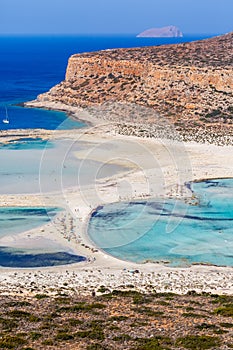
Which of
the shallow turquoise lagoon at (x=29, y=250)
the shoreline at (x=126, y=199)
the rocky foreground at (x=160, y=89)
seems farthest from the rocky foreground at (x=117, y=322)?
the rocky foreground at (x=160, y=89)

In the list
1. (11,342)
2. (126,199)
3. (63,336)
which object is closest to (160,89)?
(126,199)

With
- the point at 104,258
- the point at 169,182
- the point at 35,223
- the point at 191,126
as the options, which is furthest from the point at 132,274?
the point at 191,126

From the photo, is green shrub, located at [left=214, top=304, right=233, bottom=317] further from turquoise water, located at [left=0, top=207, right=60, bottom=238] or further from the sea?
turquoise water, located at [left=0, top=207, right=60, bottom=238]

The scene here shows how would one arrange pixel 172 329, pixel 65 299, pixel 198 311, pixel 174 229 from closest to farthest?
1. pixel 172 329
2. pixel 198 311
3. pixel 65 299
4. pixel 174 229

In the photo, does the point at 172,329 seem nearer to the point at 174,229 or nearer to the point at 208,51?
the point at 174,229

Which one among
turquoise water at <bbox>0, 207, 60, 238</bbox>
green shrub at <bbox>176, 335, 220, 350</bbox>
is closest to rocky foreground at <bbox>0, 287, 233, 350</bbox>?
green shrub at <bbox>176, 335, 220, 350</bbox>

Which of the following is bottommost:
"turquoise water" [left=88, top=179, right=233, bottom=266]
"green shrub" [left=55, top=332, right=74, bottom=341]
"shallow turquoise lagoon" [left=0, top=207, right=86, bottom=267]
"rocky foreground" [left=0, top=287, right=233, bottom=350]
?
"turquoise water" [left=88, top=179, right=233, bottom=266]
